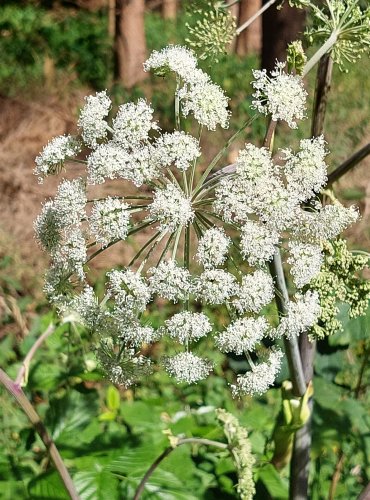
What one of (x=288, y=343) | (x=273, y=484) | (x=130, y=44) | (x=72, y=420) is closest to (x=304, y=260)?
(x=288, y=343)

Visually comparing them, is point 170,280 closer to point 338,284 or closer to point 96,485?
point 338,284

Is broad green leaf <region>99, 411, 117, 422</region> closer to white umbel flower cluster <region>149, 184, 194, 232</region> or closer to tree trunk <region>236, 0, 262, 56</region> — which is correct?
white umbel flower cluster <region>149, 184, 194, 232</region>

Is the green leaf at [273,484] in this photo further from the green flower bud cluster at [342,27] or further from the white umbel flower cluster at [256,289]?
the green flower bud cluster at [342,27]

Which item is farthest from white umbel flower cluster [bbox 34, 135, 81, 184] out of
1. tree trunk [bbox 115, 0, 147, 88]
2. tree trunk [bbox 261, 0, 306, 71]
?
tree trunk [bbox 115, 0, 147, 88]

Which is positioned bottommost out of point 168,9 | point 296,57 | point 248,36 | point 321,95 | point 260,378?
point 260,378

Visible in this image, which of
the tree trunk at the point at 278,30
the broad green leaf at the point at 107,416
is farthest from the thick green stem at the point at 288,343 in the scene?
the tree trunk at the point at 278,30

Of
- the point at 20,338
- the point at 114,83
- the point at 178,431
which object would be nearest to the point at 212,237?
the point at 178,431
